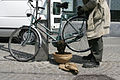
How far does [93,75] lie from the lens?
5.50 metres

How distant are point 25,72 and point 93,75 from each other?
4.80 feet

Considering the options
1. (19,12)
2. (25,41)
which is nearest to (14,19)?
(19,12)

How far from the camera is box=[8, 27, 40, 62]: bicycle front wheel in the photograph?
20.7 ft

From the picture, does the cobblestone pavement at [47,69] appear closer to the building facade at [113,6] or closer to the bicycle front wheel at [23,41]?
the bicycle front wheel at [23,41]

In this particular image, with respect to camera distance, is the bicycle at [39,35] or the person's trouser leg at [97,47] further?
the bicycle at [39,35]

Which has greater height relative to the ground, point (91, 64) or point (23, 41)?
point (23, 41)

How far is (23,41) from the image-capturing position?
649 cm

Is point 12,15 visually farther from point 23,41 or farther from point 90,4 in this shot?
point 90,4

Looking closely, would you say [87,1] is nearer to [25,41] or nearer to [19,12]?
[25,41]

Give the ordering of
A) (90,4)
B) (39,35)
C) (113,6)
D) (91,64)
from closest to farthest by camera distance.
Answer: (90,4) < (91,64) < (39,35) < (113,6)

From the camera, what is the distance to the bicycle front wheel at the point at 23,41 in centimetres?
632

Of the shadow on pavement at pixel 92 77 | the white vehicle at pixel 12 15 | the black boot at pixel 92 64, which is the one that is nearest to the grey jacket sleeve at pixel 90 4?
the black boot at pixel 92 64

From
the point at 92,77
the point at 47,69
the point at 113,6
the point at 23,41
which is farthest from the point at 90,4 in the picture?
the point at 113,6

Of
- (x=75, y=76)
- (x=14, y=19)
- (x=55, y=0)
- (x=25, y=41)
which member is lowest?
(x=75, y=76)
